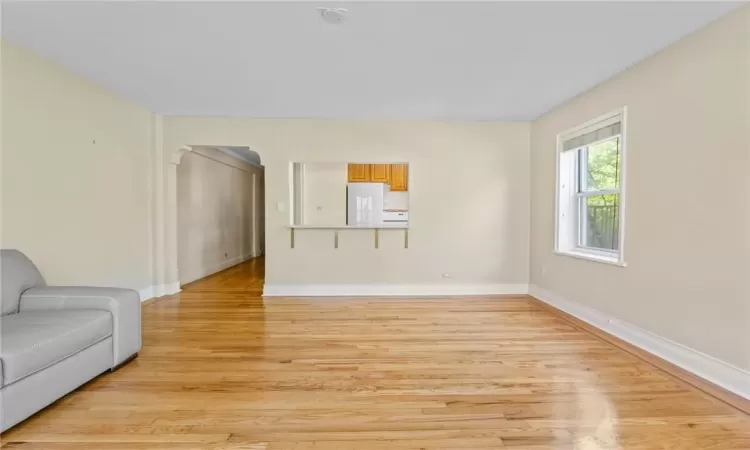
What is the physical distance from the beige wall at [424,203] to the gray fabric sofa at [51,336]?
232cm

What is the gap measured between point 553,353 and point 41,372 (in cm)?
319

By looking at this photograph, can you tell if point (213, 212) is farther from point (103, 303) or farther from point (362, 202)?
point (103, 303)

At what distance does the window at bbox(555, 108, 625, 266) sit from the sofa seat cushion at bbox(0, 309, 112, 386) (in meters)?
3.88

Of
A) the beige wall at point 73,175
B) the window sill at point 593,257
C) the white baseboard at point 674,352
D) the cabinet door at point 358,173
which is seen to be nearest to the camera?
the white baseboard at point 674,352

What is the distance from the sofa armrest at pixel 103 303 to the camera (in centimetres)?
235

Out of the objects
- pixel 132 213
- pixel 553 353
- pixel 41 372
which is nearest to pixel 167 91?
pixel 132 213

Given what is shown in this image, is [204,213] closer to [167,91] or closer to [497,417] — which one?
[167,91]

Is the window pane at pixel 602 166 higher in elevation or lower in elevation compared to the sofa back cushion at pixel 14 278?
higher

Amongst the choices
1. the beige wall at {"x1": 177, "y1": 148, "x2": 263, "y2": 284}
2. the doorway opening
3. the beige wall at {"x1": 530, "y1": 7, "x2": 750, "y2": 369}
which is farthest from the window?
the beige wall at {"x1": 177, "y1": 148, "x2": 263, "y2": 284}

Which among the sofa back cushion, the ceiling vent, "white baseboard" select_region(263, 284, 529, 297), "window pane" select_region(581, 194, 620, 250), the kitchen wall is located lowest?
"white baseboard" select_region(263, 284, 529, 297)

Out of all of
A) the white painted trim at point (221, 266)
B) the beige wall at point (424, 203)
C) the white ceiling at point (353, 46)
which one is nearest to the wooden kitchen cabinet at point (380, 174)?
the beige wall at point (424, 203)

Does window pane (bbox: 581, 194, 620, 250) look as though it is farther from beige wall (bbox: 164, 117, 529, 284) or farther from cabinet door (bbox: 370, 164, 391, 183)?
cabinet door (bbox: 370, 164, 391, 183)

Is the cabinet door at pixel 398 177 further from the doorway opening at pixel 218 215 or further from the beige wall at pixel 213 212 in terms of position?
the beige wall at pixel 213 212

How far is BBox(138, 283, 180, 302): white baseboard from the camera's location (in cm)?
439
